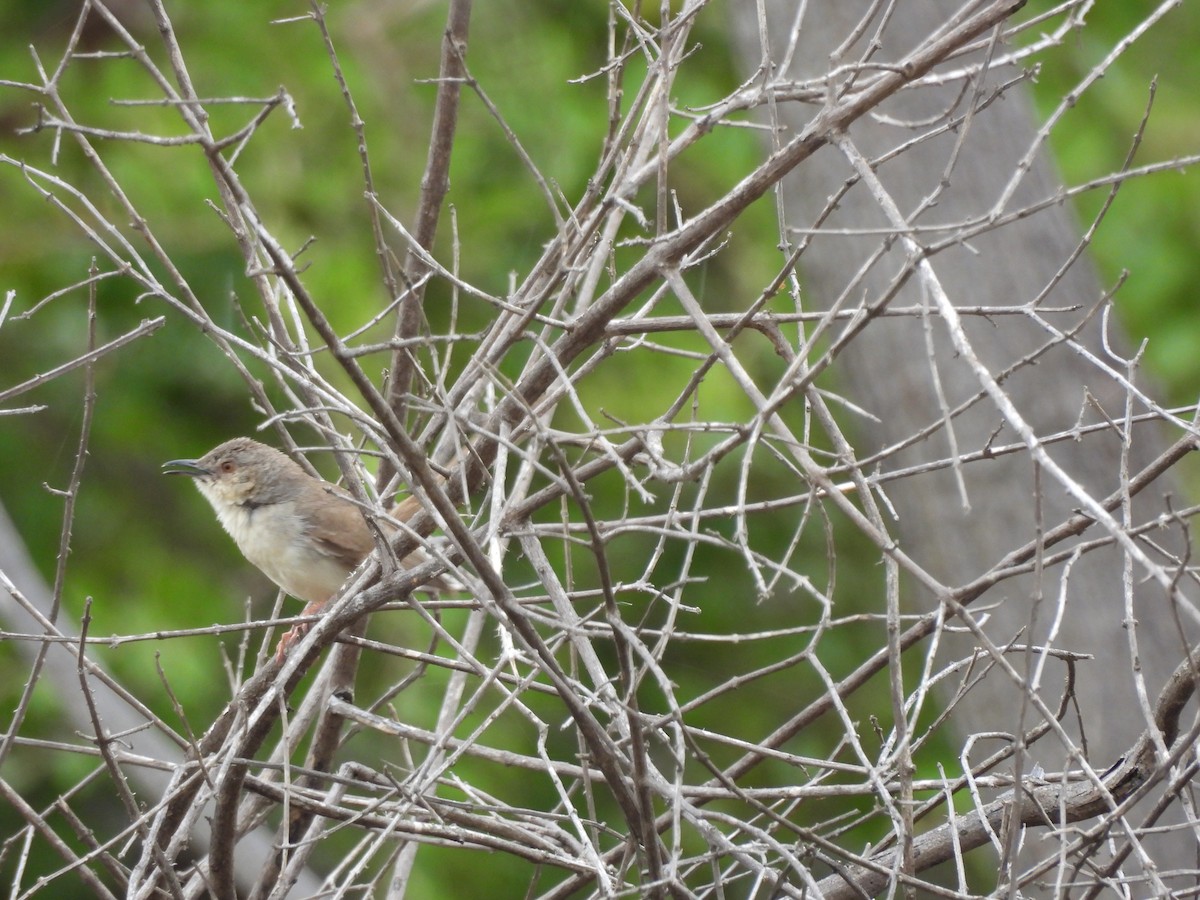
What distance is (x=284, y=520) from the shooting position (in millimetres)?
5734

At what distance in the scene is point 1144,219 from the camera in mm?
8680

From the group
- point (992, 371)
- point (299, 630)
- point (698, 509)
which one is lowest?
point (299, 630)

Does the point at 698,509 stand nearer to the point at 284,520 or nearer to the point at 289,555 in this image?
the point at 289,555

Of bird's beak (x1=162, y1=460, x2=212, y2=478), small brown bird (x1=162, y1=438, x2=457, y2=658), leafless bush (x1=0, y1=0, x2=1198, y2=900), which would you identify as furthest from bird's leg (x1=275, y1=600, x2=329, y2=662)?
bird's beak (x1=162, y1=460, x2=212, y2=478)

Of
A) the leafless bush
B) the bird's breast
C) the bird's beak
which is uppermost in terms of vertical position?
the leafless bush

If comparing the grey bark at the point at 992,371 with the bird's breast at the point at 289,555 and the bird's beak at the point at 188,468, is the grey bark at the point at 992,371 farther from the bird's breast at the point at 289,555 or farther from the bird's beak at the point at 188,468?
the bird's beak at the point at 188,468

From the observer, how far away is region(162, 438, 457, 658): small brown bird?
5547 mm

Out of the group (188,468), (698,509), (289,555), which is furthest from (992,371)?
(698,509)

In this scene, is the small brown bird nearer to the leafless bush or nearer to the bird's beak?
the bird's beak

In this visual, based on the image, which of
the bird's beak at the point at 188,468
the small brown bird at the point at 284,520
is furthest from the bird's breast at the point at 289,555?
the bird's beak at the point at 188,468

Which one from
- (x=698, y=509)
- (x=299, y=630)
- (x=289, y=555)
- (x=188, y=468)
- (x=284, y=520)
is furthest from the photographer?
(x=188, y=468)

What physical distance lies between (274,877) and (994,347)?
3.82 meters

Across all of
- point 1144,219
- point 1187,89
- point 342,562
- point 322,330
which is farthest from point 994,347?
point 1187,89

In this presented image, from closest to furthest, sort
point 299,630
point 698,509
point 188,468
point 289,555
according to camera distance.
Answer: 1. point 698,509
2. point 299,630
3. point 289,555
4. point 188,468
